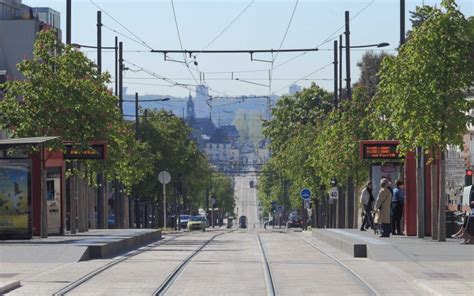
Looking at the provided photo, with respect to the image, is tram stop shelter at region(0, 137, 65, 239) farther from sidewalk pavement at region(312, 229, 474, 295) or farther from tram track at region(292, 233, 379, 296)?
sidewalk pavement at region(312, 229, 474, 295)

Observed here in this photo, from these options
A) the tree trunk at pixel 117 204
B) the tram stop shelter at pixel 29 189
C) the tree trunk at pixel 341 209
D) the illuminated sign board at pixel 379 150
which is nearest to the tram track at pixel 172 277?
the tram stop shelter at pixel 29 189

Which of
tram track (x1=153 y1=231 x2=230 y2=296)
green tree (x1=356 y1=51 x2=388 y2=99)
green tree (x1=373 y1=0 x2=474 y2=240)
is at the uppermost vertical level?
green tree (x1=356 y1=51 x2=388 y2=99)

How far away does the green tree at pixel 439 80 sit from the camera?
34812 millimetres

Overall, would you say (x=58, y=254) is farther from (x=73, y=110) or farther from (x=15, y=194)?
(x=73, y=110)

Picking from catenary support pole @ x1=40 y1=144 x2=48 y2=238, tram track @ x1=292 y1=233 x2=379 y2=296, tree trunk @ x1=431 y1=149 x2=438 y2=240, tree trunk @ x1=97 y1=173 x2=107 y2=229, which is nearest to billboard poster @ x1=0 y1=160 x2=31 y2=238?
catenary support pole @ x1=40 y1=144 x2=48 y2=238

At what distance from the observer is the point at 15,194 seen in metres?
36.4

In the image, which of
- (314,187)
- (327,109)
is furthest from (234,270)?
(327,109)

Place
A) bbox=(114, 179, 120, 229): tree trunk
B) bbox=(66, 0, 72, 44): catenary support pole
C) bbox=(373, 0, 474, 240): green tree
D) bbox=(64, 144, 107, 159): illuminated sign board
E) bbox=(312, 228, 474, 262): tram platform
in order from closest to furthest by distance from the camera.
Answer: bbox=(312, 228, 474, 262): tram platform → bbox=(373, 0, 474, 240): green tree → bbox=(64, 144, 107, 159): illuminated sign board → bbox=(66, 0, 72, 44): catenary support pole → bbox=(114, 179, 120, 229): tree trunk

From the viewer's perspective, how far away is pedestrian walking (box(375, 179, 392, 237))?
38.2 meters

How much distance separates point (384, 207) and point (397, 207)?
2.50 meters

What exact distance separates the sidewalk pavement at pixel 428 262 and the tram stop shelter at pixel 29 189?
898cm

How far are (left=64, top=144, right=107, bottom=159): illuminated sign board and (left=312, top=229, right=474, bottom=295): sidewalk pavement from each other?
34.5ft

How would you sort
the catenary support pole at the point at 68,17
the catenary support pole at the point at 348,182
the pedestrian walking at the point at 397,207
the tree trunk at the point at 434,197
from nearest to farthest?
the tree trunk at the point at 434,197, the pedestrian walking at the point at 397,207, the catenary support pole at the point at 68,17, the catenary support pole at the point at 348,182

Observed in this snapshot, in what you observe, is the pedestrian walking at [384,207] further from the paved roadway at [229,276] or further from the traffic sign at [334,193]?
the traffic sign at [334,193]
